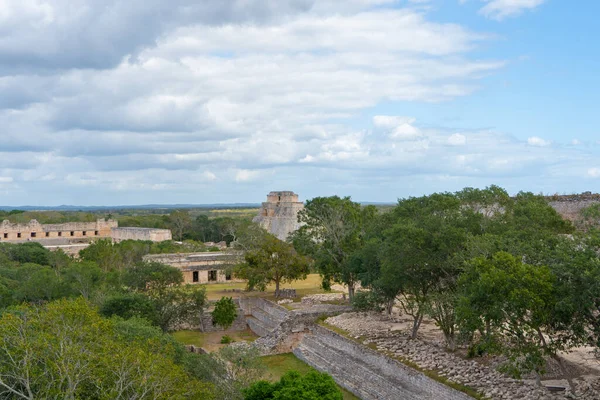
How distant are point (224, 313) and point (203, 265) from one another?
1020cm

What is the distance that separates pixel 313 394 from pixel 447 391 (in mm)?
3254

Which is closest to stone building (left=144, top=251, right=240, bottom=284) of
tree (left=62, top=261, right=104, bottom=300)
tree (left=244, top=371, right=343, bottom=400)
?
tree (left=62, top=261, right=104, bottom=300)

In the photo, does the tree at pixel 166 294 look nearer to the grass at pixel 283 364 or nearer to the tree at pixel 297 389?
the grass at pixel 283 364

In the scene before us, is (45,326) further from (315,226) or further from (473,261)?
(315,226)

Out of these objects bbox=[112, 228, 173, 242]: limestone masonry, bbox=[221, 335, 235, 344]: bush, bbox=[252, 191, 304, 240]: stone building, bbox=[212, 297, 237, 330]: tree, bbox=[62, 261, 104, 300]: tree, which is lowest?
bbox=[221, 335, 235, 344]: bush

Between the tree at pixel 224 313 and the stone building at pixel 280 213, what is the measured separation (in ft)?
53.0

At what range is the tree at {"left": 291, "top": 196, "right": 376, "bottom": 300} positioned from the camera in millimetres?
24906

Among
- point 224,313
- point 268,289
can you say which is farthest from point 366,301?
point 268,289

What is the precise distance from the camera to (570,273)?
10.7m

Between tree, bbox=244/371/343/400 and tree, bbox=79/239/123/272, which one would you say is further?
tree, bbox=79/239/123/272

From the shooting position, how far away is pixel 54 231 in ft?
182

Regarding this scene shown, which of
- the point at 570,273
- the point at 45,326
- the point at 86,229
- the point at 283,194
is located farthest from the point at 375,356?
the point at 86,229

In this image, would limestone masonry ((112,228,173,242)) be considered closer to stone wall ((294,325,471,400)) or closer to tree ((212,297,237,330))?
tree ((212,297,237,330))

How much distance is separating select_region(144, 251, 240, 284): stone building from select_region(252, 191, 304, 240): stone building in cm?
703
